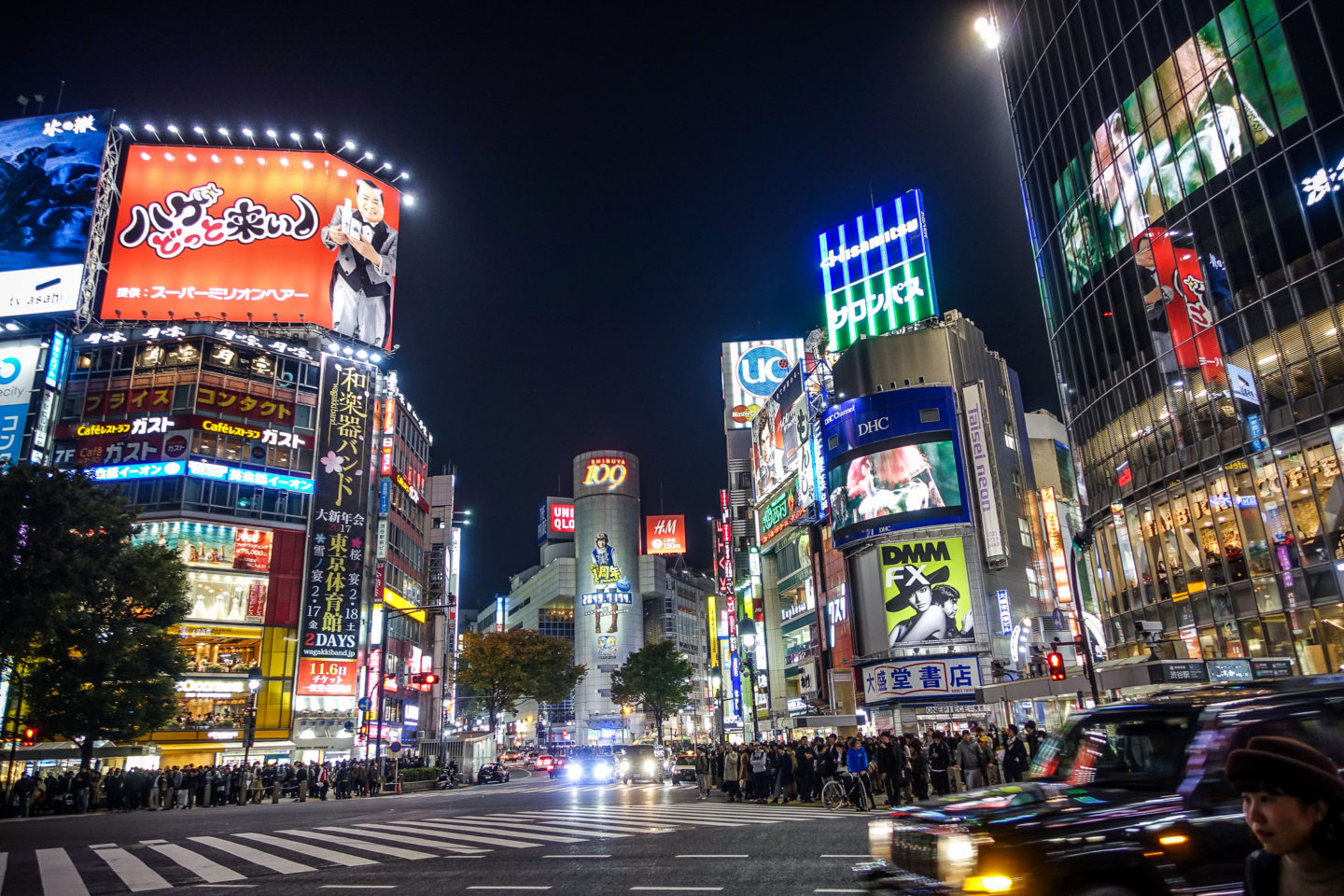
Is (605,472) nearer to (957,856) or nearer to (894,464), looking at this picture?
(894,464)

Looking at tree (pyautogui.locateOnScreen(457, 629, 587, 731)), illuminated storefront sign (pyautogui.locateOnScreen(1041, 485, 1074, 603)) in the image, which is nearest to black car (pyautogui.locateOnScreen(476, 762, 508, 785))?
tree (pyautogui.locateOnScreen(457, 629, 587, 731))

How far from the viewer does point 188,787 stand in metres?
32.2

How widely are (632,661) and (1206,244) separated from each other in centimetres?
6435

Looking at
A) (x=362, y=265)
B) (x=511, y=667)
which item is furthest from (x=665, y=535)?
(x=362, y=265)

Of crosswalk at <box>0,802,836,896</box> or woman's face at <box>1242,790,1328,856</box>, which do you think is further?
crosswalk at <box>0,802,836,896</box>

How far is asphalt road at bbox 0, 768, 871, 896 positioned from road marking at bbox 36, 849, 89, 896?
3cm

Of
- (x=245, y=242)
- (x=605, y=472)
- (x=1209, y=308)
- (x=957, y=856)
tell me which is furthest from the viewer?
(x=605, y=472)

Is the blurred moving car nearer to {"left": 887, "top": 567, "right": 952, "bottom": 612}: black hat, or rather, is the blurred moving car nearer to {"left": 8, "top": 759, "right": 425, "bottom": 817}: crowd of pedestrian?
{"left": 8, "top": 759, "right": 425, "bottom": 817}: crowd of pedestrian

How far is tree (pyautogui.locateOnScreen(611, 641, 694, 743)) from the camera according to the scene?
80.6 metres

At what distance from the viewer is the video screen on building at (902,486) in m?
46.0

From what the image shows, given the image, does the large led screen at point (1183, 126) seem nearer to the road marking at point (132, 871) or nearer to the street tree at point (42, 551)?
the road marking at point (132, 871)

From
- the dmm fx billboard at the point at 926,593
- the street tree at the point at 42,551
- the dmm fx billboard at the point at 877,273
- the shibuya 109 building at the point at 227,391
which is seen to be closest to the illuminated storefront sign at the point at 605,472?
the shibuya 109 building at the point at 227,391

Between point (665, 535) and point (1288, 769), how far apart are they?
132m

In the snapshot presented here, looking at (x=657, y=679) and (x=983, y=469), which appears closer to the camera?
(x=983, y=469)
